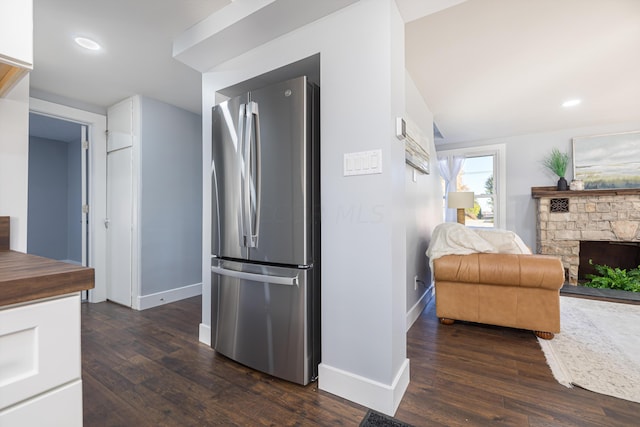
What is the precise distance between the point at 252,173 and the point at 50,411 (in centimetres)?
140

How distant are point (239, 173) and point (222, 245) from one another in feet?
1.79

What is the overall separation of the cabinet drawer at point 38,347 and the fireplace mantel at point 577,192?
19.2 ft

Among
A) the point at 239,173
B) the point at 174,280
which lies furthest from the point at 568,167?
the point at 174,280

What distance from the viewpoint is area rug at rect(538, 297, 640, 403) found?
1.75 m

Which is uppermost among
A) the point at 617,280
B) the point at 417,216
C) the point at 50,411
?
the point at 417,216

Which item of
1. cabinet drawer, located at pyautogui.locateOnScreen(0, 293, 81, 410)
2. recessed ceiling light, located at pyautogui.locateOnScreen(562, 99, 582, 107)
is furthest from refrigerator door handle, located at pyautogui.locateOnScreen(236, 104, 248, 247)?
recessed ceiling light, located at pyautogui.locateOnScreen(562, 99, 582, 107)

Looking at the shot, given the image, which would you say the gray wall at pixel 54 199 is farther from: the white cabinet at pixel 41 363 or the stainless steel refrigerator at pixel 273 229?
the white cabinet at pixel 41 363

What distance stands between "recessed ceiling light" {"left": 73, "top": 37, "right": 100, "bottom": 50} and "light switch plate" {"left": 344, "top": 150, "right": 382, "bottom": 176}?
7.30ft

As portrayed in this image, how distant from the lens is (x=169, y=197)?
349 cm

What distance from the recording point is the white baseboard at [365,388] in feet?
4.92

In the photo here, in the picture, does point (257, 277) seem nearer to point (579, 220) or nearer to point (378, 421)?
point (378, 421)

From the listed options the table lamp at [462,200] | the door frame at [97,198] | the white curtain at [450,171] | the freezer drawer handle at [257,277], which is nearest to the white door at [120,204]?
the door frame at [97,198]

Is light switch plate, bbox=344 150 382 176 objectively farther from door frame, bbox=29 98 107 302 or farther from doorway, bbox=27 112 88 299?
doorway, bbox=27 112 88 299

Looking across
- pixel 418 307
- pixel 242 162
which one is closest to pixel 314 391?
pixel 242 162
